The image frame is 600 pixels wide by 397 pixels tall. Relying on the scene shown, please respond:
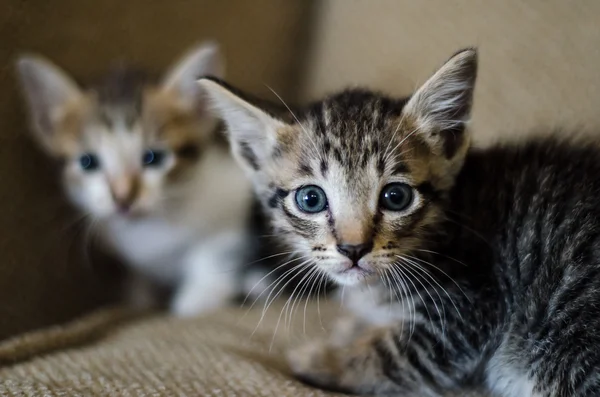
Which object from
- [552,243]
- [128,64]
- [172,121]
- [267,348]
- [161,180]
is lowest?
[267,348]

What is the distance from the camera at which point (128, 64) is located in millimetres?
1552

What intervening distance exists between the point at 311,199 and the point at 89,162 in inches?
25.8

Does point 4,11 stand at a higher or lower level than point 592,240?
higher

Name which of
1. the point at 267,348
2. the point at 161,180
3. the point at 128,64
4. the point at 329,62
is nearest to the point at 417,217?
the point at 267,348

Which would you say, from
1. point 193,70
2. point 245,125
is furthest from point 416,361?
point 193,70

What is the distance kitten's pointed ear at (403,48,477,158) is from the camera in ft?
3.28

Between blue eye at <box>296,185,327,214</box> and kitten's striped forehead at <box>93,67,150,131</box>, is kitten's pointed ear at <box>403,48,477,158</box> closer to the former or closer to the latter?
blue eye at <box>296,185,327,214</box>

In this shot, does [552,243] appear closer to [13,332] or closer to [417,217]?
[417,217]

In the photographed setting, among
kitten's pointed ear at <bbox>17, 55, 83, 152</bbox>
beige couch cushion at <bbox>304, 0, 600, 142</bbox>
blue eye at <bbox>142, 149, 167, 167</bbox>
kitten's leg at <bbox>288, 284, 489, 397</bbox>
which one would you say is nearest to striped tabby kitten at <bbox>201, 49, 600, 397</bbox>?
kitten's leg at <bbox>288, 284, 489, 397</bbox>

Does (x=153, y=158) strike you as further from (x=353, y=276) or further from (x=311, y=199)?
(x=353, y=276)

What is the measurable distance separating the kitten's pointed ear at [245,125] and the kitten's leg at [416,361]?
0.39 meters

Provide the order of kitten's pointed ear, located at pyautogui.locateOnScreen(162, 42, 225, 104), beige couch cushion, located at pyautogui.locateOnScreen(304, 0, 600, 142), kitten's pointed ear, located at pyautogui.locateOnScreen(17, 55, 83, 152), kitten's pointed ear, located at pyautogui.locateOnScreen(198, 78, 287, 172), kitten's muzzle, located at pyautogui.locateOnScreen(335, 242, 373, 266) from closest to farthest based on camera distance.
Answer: kitten's muzzle, located at pyautogui.locateOnScreen(335, 242, 373, 266) → kitten's pointed ear, located at pyautogui.locateOnScreen(198, 78, 287, 172) → beige couch cushion, located at pyautogui.locateOnScreen(304, 0, 600, 142) → kitten's pointed ear, located at pyautogui.locateOnScreen(17, 55, 83, 152) → kitten's pointed ear, located at pyautogui.locateOnScreen(162, 42, 225, 104)

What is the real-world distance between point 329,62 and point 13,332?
41.2 inches

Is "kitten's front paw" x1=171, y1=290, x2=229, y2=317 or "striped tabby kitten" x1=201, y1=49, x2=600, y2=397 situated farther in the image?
"kitten's front paw" x1=171, y1=290, x2=229, y2=317
